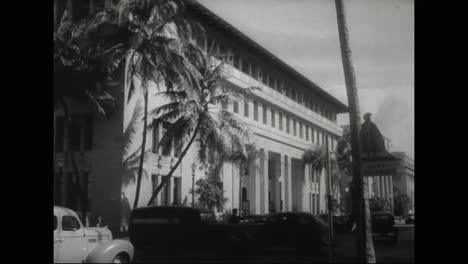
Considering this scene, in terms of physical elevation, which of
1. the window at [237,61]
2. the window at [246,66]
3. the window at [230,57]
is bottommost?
the window at [246,66]

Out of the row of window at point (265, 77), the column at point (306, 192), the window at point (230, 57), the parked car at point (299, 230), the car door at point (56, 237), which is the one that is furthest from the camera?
the window at point (230, 57)

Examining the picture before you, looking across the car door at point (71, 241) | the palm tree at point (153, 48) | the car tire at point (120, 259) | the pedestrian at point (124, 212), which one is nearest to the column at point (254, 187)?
the palm tree at point (153, 48)

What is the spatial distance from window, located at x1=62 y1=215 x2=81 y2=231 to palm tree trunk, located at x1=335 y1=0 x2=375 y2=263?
513 centimetres

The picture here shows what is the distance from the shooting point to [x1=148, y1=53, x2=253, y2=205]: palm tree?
1809 cm

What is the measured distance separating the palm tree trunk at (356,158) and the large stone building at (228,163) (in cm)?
375

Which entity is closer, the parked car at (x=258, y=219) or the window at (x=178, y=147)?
the parked car at (x=258, y=219)

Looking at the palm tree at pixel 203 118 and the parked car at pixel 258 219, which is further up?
the palm tree at pixel 203 118

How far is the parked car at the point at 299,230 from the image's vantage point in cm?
1313

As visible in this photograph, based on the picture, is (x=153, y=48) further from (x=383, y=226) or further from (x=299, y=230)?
(x=383, y=226)

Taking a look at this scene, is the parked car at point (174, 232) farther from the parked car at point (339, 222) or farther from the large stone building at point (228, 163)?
the large stone building at point (228, 163)

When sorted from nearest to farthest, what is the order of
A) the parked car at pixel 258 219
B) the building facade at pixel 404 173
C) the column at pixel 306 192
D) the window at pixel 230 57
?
1. the building facade at pixel 404 173
2. the parked car at pixel 258 219
3. the column at pixel 306 192
4. the window at pixel 230 57

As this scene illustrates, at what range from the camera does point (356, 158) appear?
9.61 meters
